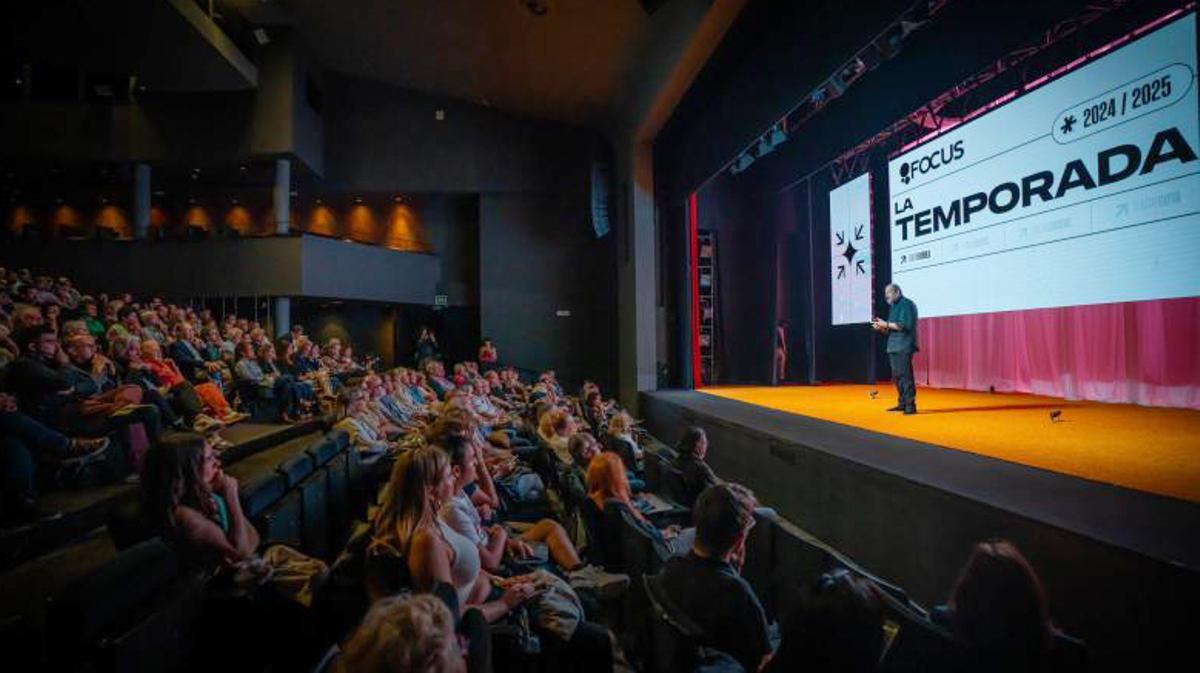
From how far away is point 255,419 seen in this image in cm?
701

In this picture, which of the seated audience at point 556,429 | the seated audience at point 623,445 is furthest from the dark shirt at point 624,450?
the seated audience at point 556,429

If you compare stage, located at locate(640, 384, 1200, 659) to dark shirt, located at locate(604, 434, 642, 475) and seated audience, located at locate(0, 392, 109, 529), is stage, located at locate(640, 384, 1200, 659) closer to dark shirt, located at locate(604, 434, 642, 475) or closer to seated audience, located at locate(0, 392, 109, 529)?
dark shirt, located at locate(604, 434, 642, 475)

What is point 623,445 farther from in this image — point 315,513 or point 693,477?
point 315,513

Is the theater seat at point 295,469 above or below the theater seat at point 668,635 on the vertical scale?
above

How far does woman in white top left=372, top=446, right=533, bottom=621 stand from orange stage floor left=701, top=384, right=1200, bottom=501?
271 centimetres

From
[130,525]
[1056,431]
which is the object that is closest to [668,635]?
[130,525]

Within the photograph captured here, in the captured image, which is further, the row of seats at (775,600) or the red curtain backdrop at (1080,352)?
the red curtain backdrop at (1080,352)

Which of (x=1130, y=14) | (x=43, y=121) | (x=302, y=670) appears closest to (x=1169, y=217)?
(x=1130, y=14)

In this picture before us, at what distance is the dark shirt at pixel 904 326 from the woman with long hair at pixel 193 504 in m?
5.00

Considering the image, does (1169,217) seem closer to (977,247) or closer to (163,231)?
(977,247)

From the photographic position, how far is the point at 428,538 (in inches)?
73.7

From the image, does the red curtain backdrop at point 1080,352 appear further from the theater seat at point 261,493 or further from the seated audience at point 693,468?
the theater seat at point 261,493

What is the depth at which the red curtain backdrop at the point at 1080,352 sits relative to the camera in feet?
16.7

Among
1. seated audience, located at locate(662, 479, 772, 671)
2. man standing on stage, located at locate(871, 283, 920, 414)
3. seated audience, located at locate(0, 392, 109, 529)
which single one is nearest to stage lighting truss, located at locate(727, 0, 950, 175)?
man standing on stage, located at locate(871, 283, 920, 414)
